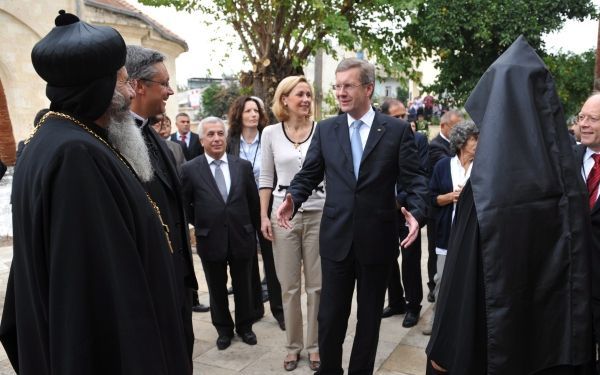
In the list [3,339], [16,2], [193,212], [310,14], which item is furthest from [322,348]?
[16,2]

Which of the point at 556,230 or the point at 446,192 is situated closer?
the point at 556,230

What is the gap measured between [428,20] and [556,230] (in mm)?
8981

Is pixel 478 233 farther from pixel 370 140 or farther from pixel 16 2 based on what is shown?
pixel 16 2

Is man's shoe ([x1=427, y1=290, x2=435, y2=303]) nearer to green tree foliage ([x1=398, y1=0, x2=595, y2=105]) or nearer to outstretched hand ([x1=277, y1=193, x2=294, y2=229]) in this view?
outstretched hand ([x1=277, y1=193, x2=294, y2=229])

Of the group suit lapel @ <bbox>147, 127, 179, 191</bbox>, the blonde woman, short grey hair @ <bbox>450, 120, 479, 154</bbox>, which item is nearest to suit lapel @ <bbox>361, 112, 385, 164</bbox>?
the blonde woman

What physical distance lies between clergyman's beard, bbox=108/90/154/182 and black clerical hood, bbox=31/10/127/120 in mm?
127

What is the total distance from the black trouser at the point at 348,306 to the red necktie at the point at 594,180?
1.22 m

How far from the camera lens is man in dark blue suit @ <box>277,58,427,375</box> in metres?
3.24

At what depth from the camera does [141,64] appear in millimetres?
2750

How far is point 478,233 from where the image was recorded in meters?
2.02

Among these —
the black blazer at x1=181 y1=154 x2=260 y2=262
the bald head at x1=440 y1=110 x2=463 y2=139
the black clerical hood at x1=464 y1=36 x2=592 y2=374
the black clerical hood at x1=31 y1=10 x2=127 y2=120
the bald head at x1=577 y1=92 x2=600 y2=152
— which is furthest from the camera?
the bald head at x1=440 y1=110 x2=463 y2=139

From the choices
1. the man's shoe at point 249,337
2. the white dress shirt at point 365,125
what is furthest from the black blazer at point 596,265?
the man's shoe at point 249,337

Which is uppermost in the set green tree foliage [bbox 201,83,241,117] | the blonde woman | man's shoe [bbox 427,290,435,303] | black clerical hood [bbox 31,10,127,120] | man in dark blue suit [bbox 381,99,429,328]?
green tree foliage [bbox 201,83,241,117]

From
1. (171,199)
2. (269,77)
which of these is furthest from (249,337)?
(269,77)
